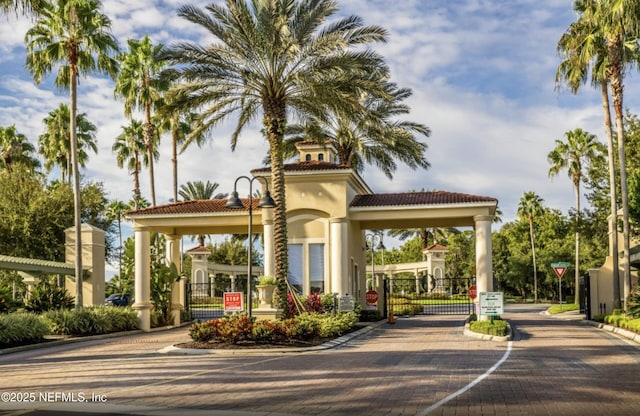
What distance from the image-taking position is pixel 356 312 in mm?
29953

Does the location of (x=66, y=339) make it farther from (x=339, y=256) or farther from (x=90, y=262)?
(x=339, y=256)

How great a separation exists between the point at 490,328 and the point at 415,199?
28.4 feet

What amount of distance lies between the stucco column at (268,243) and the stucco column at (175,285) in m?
5.41

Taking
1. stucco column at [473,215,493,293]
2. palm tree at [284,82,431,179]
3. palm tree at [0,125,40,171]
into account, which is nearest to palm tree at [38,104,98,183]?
palm tree at [0,125,40,171]

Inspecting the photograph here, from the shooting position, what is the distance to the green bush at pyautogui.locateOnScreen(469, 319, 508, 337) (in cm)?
2274

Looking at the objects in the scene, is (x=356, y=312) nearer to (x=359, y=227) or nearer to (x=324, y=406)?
(x=359, y=227)

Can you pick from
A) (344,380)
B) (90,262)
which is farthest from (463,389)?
(90,262)

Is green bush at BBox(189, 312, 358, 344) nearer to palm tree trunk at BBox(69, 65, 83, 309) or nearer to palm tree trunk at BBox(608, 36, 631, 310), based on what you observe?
palm tree trunk at BBox(69, 65, 83, 309)

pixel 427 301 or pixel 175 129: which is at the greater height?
pixel 175 129

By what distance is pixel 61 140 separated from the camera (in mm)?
43188

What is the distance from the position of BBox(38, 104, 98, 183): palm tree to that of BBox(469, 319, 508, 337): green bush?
2874 centimetres

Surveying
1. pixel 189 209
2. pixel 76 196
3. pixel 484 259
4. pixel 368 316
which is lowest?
pixel 368 316

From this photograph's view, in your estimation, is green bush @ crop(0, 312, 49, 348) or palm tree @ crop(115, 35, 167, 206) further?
palm tree @ crop(115, 35, 167, 206)

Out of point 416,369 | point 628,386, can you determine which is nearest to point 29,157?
point 416,369
